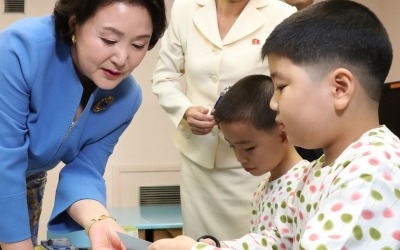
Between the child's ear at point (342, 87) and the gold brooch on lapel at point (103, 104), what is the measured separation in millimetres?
737

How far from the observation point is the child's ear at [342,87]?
1016 mm

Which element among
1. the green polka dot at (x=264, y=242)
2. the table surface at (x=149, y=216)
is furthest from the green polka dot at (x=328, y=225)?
the table surface at (x=149, y=216)

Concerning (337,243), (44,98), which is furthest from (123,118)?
(337,243)

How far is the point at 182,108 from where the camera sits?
1903mm

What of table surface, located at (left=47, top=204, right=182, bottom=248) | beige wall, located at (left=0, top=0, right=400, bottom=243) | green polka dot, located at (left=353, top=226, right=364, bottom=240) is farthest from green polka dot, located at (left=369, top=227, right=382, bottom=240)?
beige wall, located at (left=0, top=0, right=400, bottom=243)

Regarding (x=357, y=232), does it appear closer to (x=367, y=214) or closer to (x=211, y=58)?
(x=367, y=214)

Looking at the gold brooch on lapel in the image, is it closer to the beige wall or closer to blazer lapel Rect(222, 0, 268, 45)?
blazer lapel Rect(222, 0, 268, 45)

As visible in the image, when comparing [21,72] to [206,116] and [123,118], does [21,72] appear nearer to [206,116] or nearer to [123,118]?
[123,118]

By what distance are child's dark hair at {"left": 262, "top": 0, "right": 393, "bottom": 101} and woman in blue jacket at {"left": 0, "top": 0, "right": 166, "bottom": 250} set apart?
418mm

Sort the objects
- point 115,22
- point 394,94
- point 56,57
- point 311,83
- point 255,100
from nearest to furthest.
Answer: point 311,83 < point 115,22 < point 56,57 < point 255,100 < point 394,94

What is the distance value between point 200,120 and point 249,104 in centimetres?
16

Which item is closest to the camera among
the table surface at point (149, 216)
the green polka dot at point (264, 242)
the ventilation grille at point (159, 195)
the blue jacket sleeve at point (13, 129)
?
the green polka dot at point (264, 242)

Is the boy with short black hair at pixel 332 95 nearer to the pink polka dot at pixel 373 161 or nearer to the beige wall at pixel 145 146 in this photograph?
the pink polka dot at pixel 373 161

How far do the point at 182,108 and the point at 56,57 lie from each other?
0.55 m
